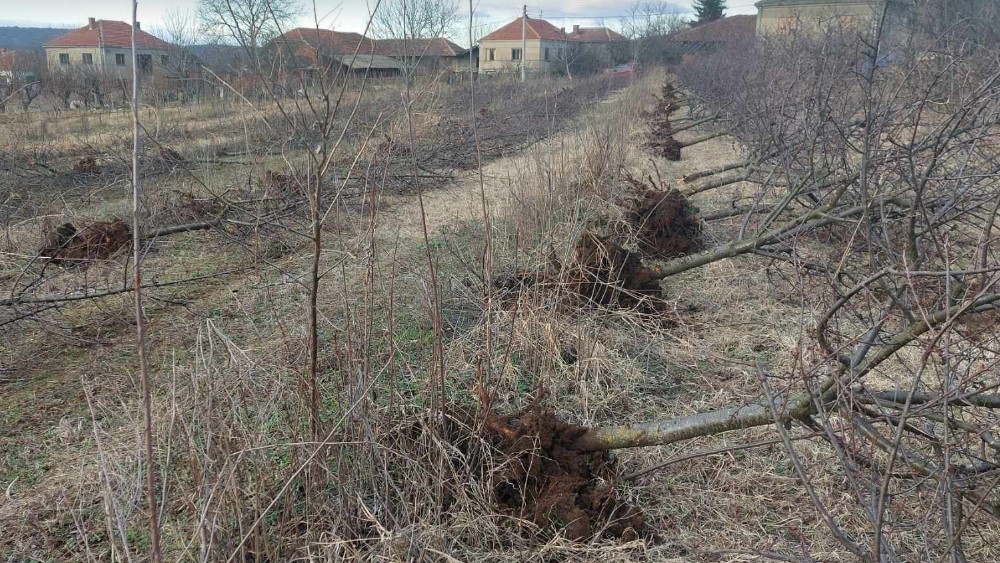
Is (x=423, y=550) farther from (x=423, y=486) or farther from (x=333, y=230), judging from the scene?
(x=333, y=230)

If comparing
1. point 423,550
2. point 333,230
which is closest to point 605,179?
point 333,230

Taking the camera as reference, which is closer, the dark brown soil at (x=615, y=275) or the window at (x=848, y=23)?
the dark brown soil at (x=615, y=275)

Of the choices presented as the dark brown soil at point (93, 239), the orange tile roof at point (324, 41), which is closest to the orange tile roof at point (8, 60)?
the dark brown soil at point (93, 239)

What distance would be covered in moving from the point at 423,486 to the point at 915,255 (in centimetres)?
201

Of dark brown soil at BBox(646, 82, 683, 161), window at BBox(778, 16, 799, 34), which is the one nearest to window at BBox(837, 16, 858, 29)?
window at BBox(778, 16, 799, 34)

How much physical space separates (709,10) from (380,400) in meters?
59.9

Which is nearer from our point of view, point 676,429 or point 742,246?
point 676,429

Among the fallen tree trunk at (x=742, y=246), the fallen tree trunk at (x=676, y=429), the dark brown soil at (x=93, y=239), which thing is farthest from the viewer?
the dark brown soil at (x=93, y=239)

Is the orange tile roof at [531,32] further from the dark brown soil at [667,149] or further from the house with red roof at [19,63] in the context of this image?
the dark brown soil at [667,149]

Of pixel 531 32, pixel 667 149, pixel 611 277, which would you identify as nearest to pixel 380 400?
pixel 611 277

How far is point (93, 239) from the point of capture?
5.57m

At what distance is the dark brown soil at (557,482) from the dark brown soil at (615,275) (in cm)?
179

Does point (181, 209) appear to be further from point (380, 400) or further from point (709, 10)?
point (709, 10)

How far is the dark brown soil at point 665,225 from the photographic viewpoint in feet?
18.5
